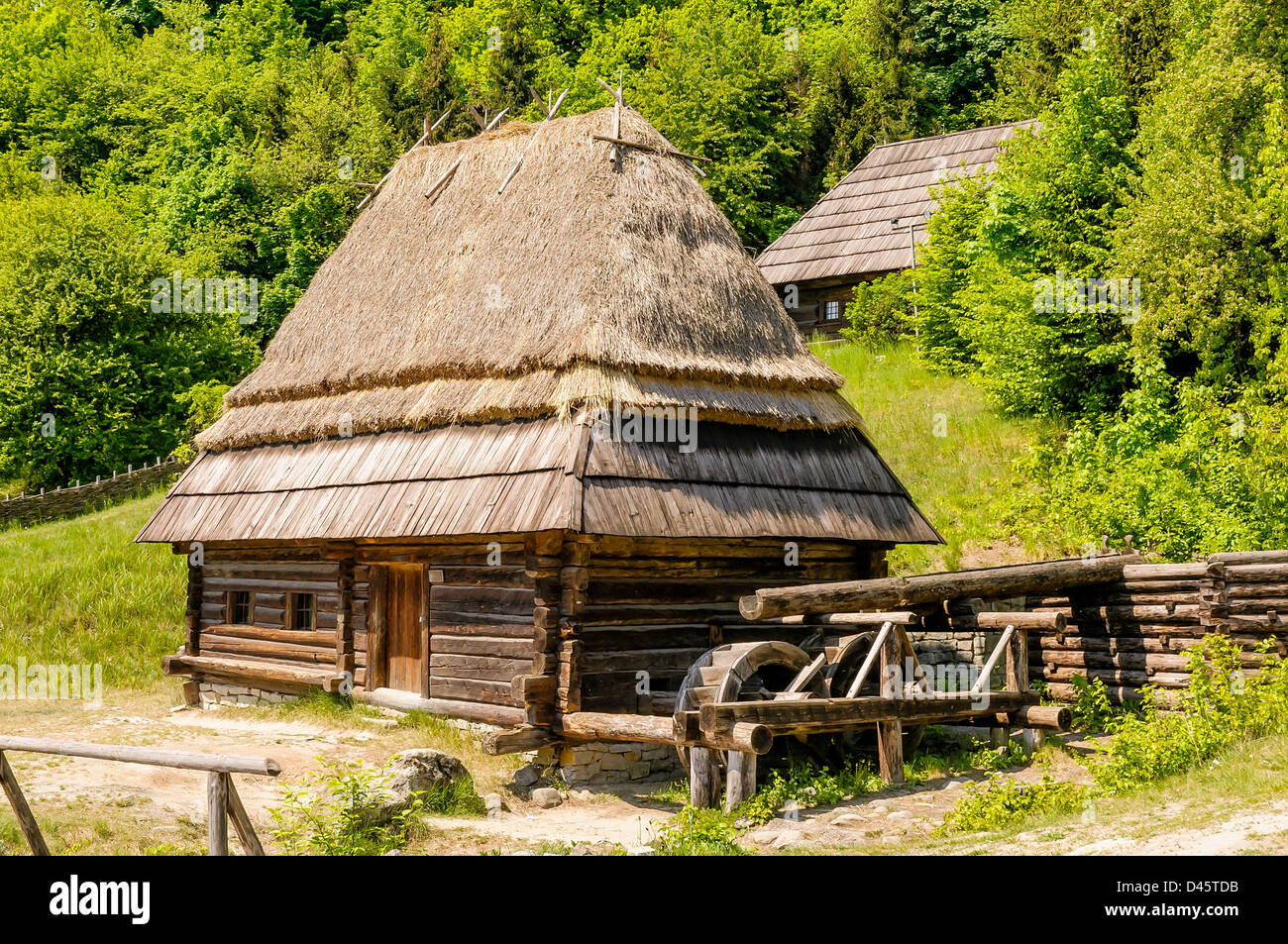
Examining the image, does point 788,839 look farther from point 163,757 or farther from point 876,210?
point 876,210

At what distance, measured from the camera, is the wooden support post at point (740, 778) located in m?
11.2

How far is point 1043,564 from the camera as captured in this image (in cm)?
1377

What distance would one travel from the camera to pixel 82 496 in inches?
1197

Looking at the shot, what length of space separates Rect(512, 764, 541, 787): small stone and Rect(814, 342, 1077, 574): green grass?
8.33 meters

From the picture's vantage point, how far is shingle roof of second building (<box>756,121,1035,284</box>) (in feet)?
102

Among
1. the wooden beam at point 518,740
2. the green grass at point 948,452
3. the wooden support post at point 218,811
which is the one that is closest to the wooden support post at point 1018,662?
the wooden beam at point 518,740

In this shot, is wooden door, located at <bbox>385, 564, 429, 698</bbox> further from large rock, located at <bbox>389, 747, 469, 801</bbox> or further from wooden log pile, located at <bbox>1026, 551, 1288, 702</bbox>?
wooden log pile, located at <bbox>1026, 551, 1288, 702</bbox>

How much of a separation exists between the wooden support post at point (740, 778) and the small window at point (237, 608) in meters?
10.3

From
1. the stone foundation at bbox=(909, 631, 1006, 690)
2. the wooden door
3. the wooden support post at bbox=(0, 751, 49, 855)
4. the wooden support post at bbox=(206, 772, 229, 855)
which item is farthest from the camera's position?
the wooden door

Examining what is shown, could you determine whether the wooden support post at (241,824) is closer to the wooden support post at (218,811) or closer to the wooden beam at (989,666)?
the wooden support post at (218,811)

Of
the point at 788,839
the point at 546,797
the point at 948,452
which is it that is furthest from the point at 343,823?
the point at 948,452

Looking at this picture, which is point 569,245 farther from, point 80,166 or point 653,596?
point 80,166

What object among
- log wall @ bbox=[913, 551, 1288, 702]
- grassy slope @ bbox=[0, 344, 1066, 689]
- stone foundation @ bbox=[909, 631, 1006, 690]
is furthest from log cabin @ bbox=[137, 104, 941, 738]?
grassy slope @ bbox=[0, 344, 1066, 689]

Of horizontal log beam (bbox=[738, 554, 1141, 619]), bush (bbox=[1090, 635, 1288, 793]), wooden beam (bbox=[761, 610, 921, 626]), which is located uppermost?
horizontal log beam (bbox=[738, 554, 1141, 619])
